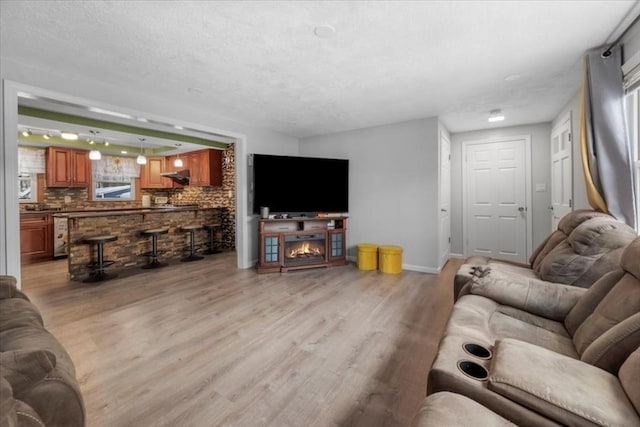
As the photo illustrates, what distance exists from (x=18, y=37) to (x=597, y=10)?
13.7 ft

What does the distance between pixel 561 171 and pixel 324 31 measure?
3813 mm

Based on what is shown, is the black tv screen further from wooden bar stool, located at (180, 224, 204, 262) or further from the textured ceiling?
wooden bar stool, located at (180, 224, 204, 262)

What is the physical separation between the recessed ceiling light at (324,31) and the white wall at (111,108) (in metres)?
2.26

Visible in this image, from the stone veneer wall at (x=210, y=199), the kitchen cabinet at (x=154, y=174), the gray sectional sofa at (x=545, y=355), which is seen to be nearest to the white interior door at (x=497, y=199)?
the gray sectional sofa at (x=545, y=355)

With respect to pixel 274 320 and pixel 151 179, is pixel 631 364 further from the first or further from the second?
pixel 151 179

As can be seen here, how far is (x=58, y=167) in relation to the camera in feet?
19.1

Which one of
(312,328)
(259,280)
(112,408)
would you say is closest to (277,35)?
(312,328)

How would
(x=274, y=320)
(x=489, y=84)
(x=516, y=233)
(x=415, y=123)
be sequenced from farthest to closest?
(x=516, y=233) → (x=415, y=123) → (x=489, y=84) → (x=274, y=320)

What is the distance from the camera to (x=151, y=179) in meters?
7.14

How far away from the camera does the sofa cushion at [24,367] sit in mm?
801

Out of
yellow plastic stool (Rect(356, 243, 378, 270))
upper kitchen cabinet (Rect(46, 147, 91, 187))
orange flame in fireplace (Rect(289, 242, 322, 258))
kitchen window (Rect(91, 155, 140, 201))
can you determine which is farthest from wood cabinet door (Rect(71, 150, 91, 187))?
yellow plastic stool (Rect(356, 243, 378, 270))

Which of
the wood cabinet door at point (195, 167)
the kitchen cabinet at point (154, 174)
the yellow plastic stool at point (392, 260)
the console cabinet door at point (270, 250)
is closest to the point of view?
the yellow plastic stool at point (392, 260)

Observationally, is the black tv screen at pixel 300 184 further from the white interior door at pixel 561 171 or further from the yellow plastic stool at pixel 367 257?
the white interior door at pixel 561 171

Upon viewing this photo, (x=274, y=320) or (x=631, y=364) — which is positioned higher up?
(x=631, y=364)
